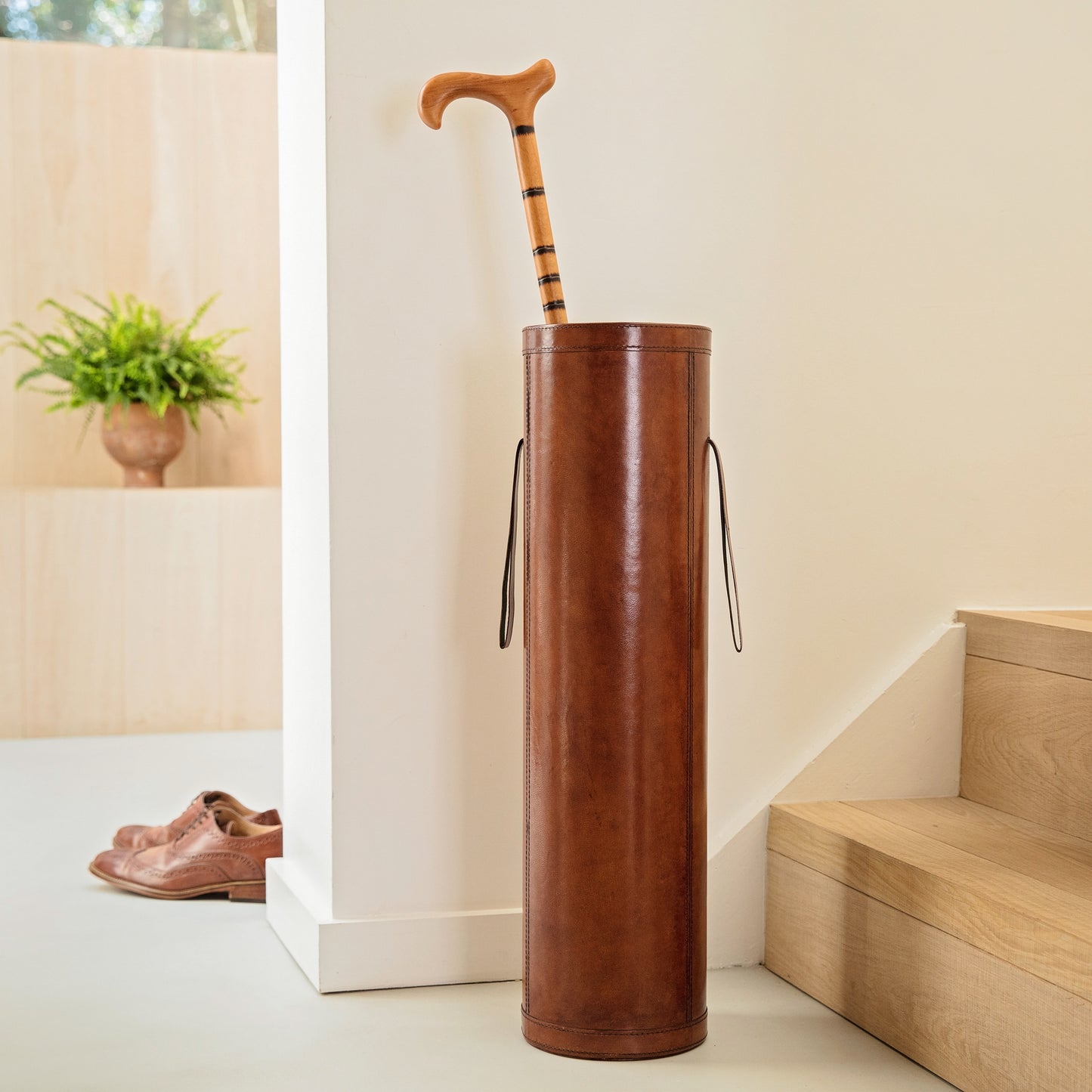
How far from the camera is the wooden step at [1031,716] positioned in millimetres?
1800

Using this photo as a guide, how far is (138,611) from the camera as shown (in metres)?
4.05

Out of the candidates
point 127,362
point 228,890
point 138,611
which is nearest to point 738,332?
point 228,890

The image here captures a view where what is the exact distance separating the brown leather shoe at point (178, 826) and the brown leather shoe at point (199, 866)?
2.9 inches

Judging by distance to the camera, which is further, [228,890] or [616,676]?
[228,890]

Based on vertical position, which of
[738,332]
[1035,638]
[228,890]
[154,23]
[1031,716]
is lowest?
[228,890]

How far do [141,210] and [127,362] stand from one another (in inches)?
26.2

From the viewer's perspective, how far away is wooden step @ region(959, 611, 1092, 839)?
1800mm

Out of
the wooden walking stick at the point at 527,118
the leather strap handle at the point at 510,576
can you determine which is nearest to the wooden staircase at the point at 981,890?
the leather strap handle at the point at 510,576

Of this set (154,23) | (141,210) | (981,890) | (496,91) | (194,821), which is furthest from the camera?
(154,23)

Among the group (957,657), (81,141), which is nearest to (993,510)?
(957,657)

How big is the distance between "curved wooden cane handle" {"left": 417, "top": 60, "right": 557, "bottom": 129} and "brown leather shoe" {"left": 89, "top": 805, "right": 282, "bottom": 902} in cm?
125

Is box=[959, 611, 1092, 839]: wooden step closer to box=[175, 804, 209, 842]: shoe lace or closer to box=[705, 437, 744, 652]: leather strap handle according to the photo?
box=[705, 437, 744, 652]: leather strap handle

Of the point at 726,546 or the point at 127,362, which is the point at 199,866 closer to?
the point at 726,546

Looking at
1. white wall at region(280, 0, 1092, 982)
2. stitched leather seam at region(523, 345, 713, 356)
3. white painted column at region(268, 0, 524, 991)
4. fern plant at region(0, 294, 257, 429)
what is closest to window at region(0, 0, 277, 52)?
fern plant at region(0, 294, 257, 429)
